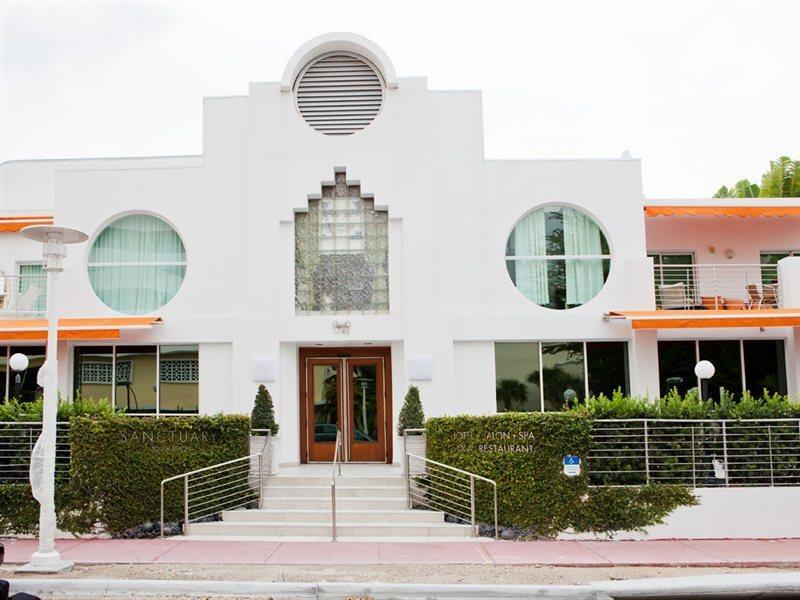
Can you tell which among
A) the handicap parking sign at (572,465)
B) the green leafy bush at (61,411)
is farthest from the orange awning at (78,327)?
the handicap parking sign at (572,465)

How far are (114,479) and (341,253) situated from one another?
7773 millimetres

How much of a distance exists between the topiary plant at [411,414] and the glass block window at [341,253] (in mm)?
2358

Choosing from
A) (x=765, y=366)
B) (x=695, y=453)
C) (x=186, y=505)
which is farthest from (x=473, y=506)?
(x=765, y=366)

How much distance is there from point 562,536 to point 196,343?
990 cm

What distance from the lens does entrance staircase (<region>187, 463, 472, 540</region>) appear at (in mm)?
14359

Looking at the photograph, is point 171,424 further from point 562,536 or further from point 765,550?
point 765,550

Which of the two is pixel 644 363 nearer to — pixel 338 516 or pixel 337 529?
pixel 338 516

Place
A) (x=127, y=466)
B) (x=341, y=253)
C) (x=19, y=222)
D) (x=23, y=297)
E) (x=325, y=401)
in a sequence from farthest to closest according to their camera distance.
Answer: (x=19, y=222), (x=23, y=297), (x=325, y=401), (x=341, y=253), (x=127, y=466)

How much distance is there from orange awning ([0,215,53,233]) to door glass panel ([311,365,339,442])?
29.2ft

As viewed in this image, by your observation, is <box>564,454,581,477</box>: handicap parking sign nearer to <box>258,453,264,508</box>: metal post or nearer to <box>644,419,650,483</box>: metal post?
<box>644,419,650,483</box>: metal post

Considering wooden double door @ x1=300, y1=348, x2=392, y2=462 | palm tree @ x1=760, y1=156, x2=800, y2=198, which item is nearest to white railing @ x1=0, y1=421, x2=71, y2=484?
wooden double door @ x1=300, y1=348, x2=392, y2=462

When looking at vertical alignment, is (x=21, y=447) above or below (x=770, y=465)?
above

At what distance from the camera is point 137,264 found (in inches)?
789

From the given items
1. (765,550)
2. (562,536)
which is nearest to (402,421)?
(562,536)
